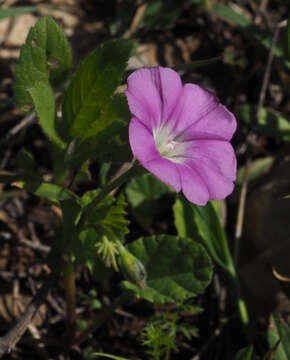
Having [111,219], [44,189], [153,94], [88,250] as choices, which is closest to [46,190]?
[44,189]

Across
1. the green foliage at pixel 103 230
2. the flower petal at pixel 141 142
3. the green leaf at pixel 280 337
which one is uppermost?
the flower petal at pixel 141 142

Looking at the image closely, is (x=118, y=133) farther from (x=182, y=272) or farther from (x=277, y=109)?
(x=277, y=109)

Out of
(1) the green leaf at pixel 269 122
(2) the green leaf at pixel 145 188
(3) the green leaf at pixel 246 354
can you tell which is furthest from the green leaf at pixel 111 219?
(1) the green leaf at pixel 269 122

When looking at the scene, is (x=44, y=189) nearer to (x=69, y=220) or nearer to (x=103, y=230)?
(x=69, y=220)

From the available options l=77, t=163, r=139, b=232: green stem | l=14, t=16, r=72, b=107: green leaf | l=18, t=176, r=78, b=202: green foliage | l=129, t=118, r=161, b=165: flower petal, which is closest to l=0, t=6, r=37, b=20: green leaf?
l=14, t=16, r=72, b=107: green leaf

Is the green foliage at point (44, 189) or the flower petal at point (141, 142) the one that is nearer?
the flower petal at point (141, 142)

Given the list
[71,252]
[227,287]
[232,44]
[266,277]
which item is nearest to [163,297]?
[71,252]

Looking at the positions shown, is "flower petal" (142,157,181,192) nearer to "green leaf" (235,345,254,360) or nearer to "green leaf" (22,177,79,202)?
"green leaf" (22,177,79,202)

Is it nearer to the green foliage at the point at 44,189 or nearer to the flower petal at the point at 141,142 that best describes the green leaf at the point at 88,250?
the green foliage at the point at 44,189
